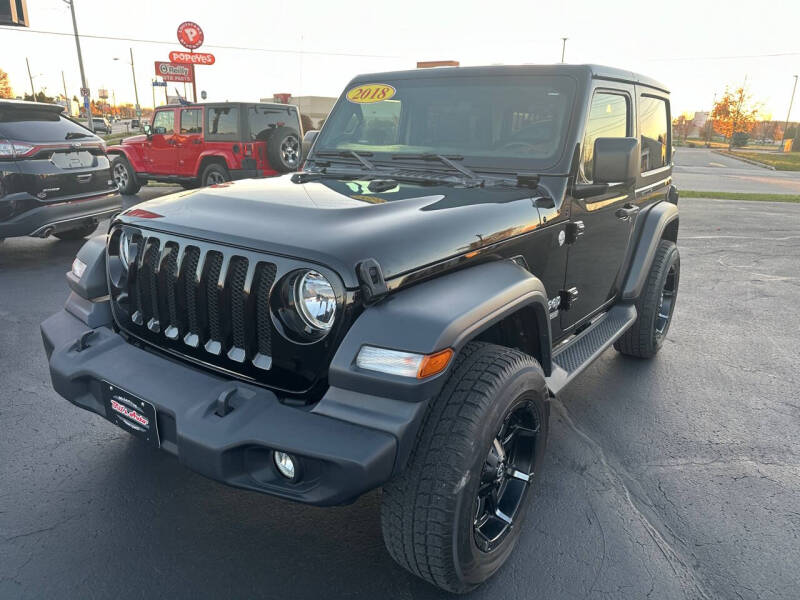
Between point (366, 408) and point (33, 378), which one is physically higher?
point (366, 408)

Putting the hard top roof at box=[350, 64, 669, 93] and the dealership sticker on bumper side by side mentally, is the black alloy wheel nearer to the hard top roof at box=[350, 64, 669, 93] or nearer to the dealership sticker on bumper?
the dealership sticker on bumper

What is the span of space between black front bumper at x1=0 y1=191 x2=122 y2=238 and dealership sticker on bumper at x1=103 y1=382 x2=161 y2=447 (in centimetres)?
504

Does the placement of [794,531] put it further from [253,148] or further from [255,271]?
[253,148]

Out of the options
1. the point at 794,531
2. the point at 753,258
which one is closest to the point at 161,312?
the point at 794,531

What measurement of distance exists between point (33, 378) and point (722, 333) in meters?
5.45

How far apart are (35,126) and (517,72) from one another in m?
5.80

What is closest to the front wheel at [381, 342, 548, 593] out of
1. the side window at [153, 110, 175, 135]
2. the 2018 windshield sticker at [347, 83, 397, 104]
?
the 2018 windshield sticker at [347, 83, 397, 104]

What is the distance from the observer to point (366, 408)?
6.03ft

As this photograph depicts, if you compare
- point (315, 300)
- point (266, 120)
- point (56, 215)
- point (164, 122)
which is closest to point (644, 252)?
point (315, 300)

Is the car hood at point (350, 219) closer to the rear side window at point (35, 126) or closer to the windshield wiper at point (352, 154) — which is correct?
the windshield wiper at point (352, 154)

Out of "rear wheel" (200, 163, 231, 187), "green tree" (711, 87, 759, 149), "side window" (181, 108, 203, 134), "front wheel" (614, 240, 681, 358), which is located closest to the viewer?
"front wheel" (614, 240, 681, 358)

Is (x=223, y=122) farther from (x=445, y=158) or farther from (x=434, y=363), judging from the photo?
(x=434, y=363)

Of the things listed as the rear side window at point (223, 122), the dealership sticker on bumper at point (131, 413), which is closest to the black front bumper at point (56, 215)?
the rear side window at point (223, 122)

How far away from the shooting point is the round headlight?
1.97 m
